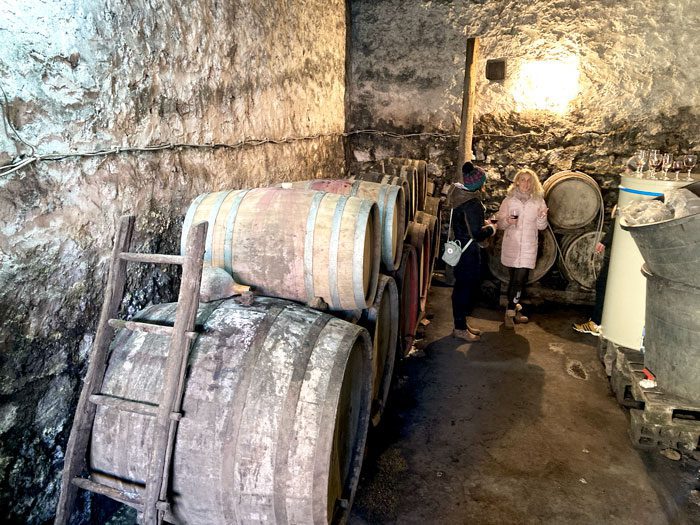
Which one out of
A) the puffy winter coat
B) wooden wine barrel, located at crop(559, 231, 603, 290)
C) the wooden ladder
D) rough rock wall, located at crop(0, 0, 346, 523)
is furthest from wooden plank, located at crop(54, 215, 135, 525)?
wooden wine barrel, located at crop(559, 231, 603, 290)

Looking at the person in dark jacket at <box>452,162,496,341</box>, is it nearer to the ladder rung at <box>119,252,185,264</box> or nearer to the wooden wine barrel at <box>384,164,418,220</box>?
the wooden wine barrel at <box>384,164,418,220</box>

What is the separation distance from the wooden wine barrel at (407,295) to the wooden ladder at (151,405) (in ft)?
6.51

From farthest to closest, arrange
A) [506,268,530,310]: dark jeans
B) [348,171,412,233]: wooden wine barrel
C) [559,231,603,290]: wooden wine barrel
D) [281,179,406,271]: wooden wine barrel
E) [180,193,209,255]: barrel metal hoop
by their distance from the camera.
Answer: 1. [559,231,603,290]: wooden wine barrel
2. [506,268,530,310]: dark jeans
3. [348,171,412,233]: wooden wine barrel
4. [281,179,406,271]: wooden wine barrel
5. [180,193,209,255]: barrel metal hoop

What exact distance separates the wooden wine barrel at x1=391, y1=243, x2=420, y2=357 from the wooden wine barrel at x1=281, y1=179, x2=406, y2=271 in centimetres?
31

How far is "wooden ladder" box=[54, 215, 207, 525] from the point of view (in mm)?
1652

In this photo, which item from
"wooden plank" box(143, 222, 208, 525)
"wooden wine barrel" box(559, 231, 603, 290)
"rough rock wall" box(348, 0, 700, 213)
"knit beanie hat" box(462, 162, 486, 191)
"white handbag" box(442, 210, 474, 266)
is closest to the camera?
"wooden plank" box(143, 222, 208, 525)

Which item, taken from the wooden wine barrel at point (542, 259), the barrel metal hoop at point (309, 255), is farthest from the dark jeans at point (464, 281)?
the barrel metal hoop at point (309, 255)

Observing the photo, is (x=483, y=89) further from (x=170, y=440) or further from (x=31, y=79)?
(x=170, y=440)

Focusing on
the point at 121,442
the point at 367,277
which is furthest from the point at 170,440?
the point at 367,277

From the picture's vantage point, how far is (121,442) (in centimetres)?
177

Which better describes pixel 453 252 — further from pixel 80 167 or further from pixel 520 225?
pixel 80 167

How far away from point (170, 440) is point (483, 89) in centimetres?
568

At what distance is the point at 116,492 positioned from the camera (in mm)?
1735

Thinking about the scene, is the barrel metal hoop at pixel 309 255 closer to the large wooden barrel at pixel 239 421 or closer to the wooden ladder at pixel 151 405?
the large wooden barrel at pixel 239 421
